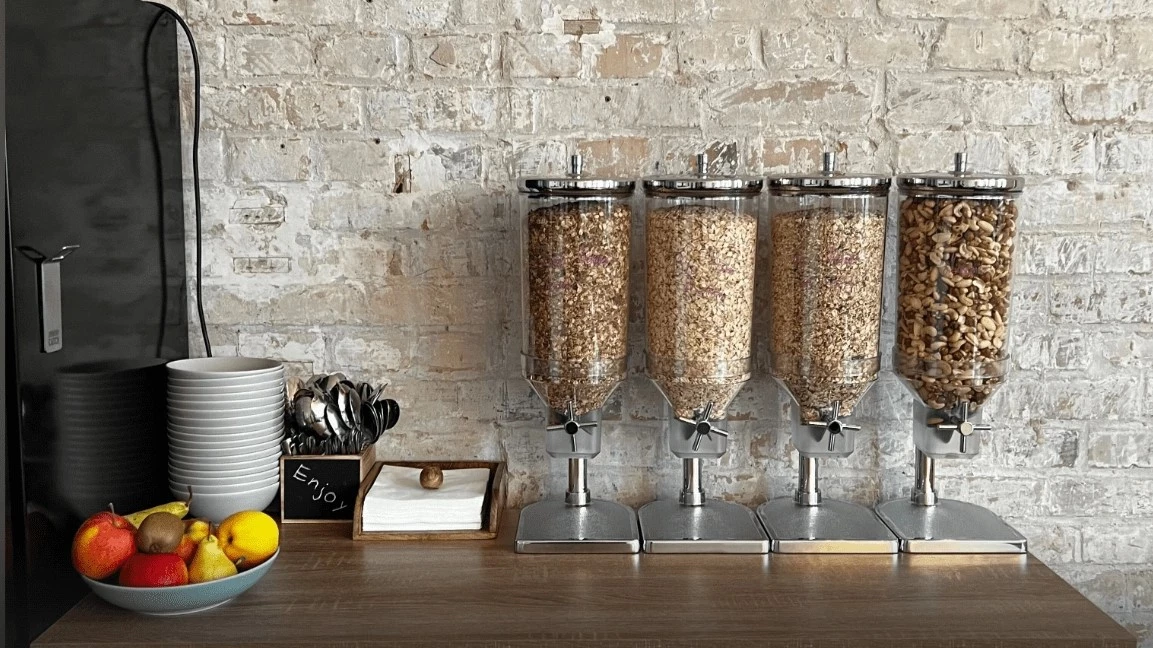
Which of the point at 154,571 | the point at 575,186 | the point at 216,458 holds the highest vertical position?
the point at 575,186

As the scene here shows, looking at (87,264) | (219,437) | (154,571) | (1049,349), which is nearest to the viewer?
(154,571)

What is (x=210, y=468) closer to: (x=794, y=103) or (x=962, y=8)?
(x=794, y=103)

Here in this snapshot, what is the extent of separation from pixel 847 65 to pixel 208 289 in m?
1.28

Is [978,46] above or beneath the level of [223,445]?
above

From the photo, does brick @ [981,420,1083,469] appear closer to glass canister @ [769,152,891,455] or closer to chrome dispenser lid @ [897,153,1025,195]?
glass canister @ [769,152,891,455]

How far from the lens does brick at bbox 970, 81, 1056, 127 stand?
1.78m

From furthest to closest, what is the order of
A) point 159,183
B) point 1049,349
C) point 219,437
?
point 1049,349, point 159,183, point 219,437

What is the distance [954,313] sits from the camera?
1.59m

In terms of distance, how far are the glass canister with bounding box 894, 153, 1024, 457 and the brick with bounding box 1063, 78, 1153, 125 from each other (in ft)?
1.04

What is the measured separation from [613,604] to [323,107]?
1.05 meters

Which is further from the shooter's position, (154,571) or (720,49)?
(720,49)

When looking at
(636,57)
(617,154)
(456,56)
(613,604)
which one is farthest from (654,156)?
(613,604)

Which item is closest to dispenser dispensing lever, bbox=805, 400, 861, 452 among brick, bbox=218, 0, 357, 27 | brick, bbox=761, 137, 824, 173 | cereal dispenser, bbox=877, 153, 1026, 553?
cereal dispenser, bbox=877, 153, 1026, 553

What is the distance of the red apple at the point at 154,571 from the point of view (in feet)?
4.33
